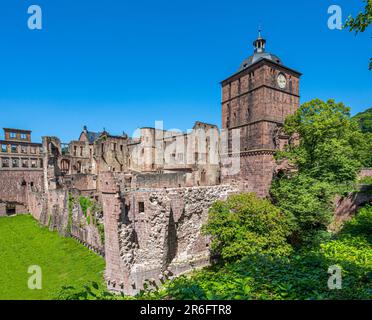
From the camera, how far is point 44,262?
19.9 metres

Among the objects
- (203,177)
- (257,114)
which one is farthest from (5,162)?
(257,114)

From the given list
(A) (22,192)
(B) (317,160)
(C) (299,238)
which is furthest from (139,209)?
(A) (22,192)

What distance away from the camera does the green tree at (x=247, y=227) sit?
601 inches

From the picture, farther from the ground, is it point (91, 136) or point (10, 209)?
point (91, 136)

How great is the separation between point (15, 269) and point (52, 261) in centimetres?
264

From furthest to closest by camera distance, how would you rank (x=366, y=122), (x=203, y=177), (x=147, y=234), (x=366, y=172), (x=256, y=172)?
(x=366, y=122), (x=203, y=177), (x=366, y=172), (x=256, y=172), (x=147, y=234)

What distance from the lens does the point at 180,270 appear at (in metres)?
17.6

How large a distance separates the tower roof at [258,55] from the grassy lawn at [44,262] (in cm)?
2713

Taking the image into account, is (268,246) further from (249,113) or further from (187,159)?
(187,159)

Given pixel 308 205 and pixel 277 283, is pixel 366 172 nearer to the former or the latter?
pixel 308 205

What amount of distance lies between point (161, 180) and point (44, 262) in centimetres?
1347

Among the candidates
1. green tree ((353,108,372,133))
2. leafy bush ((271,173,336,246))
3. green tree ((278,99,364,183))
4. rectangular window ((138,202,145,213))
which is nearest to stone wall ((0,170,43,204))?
rectangular window ((138,202,145,213))

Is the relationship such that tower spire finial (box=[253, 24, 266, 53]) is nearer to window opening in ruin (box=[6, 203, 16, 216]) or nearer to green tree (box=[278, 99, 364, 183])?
green tree (box=[278, 99, 364, 183])

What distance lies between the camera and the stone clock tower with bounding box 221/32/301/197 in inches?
890
